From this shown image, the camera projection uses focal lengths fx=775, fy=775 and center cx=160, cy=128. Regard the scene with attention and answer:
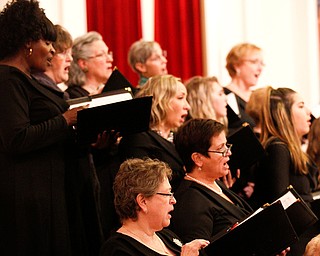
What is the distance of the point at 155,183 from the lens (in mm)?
3676

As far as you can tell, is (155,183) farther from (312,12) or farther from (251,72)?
(312,12)

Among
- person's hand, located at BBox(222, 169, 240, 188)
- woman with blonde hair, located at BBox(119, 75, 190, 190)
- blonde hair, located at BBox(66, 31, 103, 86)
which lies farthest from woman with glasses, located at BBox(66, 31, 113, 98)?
person's hand, located at BBox(222, 169, 240, 188)

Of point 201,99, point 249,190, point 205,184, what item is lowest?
point 249,190

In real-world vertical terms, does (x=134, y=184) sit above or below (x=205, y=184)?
above

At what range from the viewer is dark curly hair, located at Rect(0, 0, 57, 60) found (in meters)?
4.10

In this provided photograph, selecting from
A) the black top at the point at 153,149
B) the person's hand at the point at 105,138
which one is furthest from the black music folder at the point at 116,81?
the person's hand at the point at 105,138

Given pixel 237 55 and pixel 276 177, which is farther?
pixel 237 55

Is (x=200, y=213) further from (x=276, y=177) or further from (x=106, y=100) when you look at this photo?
(x=276, y=177)

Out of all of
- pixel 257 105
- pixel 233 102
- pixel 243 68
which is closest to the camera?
pixel 257 105

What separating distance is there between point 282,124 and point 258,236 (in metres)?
1.82

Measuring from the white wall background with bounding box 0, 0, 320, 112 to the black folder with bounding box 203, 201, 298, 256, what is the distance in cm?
487

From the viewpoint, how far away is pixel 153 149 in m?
4.73

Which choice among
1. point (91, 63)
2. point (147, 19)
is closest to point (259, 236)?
point (91, 63)

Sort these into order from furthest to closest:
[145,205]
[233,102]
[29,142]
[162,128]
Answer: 1. [233,102]
2. [162,128]
3. [29,142]
4. [145,205]
